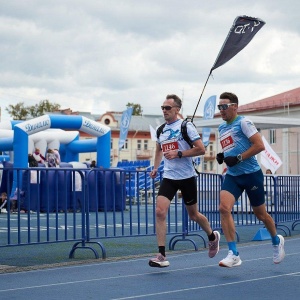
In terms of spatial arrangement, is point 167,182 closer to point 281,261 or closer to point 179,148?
point 179,148

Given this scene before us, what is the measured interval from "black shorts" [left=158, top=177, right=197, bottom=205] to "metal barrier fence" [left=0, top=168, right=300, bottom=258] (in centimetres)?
139

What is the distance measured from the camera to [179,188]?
10422 millimetres

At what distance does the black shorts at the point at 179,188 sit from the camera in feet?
33.9

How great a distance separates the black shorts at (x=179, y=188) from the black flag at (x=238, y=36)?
414 cm

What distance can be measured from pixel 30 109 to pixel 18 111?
5.51ft

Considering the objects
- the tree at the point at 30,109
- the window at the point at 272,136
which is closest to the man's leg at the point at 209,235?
the window at the point at 272,136

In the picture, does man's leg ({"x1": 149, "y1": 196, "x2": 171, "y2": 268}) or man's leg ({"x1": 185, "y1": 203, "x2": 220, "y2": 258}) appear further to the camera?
man's leg ({"x1": 185, "y1": 203, "x2": 220, "y2": 258})

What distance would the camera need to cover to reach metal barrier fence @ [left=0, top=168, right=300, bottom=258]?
36.8 feet

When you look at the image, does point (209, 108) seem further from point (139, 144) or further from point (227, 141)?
point (139, 144)

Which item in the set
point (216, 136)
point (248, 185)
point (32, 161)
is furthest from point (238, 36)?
point (216, 136)

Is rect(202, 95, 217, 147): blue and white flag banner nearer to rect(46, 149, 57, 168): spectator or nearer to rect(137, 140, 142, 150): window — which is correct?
rect(46, 149, 57, 168): spectator

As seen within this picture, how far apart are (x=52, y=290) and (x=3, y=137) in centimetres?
2480

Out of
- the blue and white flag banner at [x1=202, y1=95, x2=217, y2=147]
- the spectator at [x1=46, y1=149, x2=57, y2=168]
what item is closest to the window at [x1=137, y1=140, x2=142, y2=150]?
the blue and white flag banner at [x1=202, y1=95, x2=217, y2=147]

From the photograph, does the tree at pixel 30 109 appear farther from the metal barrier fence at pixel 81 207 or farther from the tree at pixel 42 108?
the metal barrier fence at pixel 81 207
